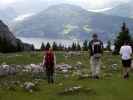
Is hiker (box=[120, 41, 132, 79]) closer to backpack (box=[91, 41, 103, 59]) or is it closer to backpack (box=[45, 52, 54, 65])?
backpack (box=[91, 41, 103, 59])

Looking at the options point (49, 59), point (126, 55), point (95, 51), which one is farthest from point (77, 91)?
point (126, 55)

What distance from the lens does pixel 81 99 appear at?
67.2 ft

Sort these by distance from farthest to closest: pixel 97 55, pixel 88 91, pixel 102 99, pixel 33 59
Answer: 1. pixel 33 59
2. pixel 97 55
3. pixel 88 91
4. pixel 102 99

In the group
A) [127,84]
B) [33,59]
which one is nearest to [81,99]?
[127,84]

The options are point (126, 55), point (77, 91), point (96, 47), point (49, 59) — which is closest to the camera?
point (77, 91)

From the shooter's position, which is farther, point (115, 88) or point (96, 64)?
point (96, 64)

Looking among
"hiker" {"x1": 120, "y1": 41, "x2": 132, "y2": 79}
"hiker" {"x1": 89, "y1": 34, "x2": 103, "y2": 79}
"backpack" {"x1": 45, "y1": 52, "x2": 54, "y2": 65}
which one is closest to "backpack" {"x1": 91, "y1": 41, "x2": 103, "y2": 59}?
"hiker" {"x1": 89, "y1": 34, "x2": 103, "y2": 79}

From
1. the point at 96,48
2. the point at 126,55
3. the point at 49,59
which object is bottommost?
the point at 49,59

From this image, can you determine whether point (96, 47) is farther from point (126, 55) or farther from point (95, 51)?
point (126, 55)

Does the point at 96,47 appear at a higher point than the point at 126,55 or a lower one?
higher

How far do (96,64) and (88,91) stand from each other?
5506mm

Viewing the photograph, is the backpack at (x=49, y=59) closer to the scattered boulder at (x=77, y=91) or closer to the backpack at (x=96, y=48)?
the backpack at (x=96, y=48)

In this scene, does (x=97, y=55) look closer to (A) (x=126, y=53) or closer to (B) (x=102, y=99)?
(A) (x=126, y=53)

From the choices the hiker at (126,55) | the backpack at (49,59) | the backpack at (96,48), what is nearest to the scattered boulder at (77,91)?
the backpack at (49,59)
